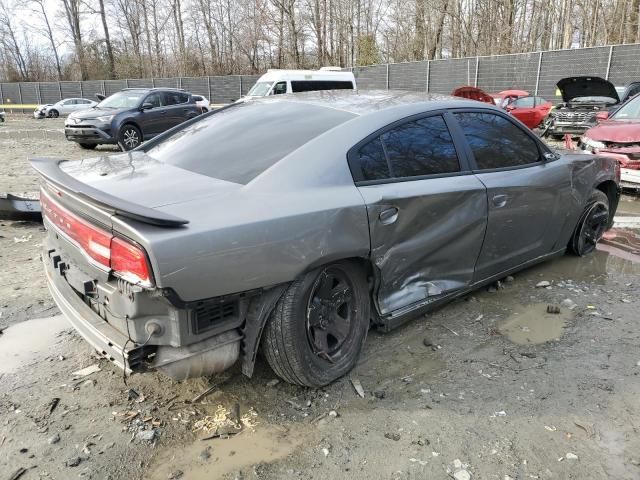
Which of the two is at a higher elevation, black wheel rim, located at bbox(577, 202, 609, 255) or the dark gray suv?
the dark gray suv

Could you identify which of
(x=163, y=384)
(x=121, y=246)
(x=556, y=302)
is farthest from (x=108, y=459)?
(x=556, y=302)

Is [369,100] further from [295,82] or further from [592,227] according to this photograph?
[295,82]

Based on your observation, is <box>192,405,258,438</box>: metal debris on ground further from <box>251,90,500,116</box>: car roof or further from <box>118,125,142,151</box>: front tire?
<box>118,125,142,151</box>: front tire

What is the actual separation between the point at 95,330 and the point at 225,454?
2.83ft

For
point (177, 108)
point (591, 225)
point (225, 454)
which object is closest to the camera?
point (225, 454)

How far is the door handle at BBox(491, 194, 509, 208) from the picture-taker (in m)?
3.57

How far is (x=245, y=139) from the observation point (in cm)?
309

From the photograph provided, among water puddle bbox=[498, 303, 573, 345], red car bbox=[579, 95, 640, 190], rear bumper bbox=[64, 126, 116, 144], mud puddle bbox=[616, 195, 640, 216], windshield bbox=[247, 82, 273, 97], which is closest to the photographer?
water puddle bbox=[498, 303, 573, 345]

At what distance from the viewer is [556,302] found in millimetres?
4121

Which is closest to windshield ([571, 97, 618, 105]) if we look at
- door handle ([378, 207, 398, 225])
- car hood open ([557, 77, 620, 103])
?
car hood open ([557, 77, 620, 103])

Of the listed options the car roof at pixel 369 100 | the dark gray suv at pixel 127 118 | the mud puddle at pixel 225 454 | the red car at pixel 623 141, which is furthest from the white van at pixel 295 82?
the mud puddle at pixel 225 454

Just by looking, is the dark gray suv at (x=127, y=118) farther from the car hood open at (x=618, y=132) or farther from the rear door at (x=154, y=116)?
the car hood open at (x=618, y=132)

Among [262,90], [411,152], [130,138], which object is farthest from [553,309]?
[262,90]

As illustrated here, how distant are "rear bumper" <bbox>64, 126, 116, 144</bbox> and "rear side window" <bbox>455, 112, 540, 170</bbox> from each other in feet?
36.9
